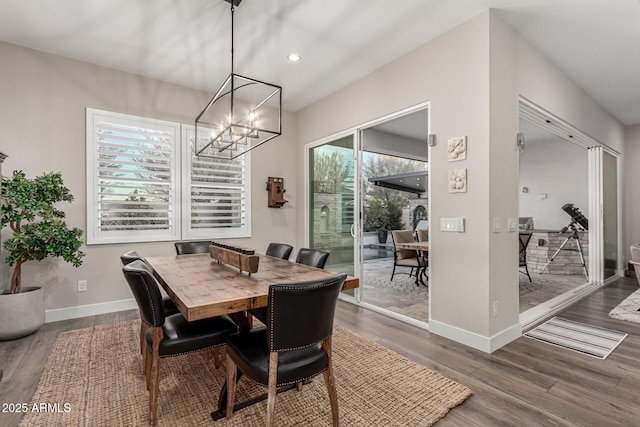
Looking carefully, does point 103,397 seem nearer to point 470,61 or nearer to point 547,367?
point 547,367

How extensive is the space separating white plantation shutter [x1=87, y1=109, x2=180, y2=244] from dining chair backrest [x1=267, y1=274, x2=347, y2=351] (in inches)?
127

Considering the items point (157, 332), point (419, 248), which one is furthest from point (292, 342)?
point (419, 248)

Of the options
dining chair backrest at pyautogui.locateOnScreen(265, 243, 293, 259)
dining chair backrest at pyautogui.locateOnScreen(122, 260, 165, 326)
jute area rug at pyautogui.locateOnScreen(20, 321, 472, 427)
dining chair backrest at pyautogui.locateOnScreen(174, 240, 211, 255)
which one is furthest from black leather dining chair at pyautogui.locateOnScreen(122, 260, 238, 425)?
dining chair backrest at pyautogui.locateOnScreen(174, 240, 211, 255)

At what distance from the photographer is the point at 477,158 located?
2.68 m

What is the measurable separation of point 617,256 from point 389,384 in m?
6.38

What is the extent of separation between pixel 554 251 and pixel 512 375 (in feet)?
17.0

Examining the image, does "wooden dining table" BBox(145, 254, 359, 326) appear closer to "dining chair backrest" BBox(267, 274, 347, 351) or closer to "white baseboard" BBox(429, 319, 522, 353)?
"dining chair backrest" BBox(267, 274, 347, 351)

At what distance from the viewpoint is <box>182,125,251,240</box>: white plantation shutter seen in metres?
4.26

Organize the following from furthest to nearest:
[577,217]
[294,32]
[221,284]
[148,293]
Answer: [577,217] → [294,32] → [221,284] → [148,293]

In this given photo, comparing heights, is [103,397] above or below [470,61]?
below

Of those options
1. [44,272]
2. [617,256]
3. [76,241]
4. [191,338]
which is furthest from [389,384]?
[617,256]

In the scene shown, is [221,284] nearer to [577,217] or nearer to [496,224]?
[496,224]

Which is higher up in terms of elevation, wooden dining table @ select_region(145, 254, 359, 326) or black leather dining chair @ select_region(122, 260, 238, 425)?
wooden dining table @ select_region(145, 254, 359, 326)

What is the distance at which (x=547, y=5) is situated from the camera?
8.48 feet
